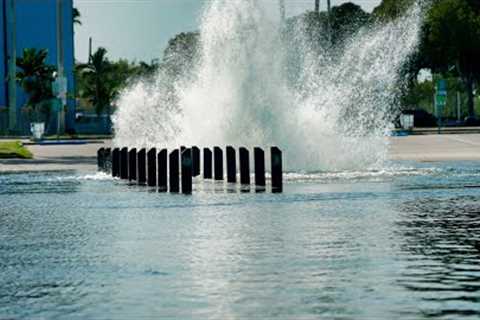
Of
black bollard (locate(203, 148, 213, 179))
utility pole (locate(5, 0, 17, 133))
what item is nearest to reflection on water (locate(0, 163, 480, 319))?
black bollard (locate(203, 148, 213, 179))

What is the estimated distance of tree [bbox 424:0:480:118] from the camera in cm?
12044

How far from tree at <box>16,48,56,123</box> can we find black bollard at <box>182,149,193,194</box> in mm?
76727

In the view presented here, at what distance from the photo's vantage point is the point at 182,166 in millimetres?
31922

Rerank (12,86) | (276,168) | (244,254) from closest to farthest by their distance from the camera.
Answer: (244,254) → (276,168) → (12,86)

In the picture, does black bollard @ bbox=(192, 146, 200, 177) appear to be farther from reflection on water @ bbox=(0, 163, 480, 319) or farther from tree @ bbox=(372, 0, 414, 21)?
tree @ bbox=(372, 0, 414, 21)

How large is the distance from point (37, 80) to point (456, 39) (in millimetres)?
33118

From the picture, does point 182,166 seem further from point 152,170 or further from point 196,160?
point 196,160

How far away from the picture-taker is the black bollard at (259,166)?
32.6 m

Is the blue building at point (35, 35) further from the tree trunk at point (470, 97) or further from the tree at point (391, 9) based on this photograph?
the tree trunk at point (470, 97)

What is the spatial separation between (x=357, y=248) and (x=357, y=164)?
23429 mm

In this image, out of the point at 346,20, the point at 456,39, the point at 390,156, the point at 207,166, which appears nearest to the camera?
the point at 207,166

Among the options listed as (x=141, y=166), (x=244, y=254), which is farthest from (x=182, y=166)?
(x=244, y=254)

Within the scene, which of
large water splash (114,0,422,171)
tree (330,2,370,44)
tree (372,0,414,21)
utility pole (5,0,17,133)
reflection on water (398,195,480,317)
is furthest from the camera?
tree (330,2,370,44)

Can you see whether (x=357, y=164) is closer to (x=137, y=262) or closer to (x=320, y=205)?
(x=320, y=205)
